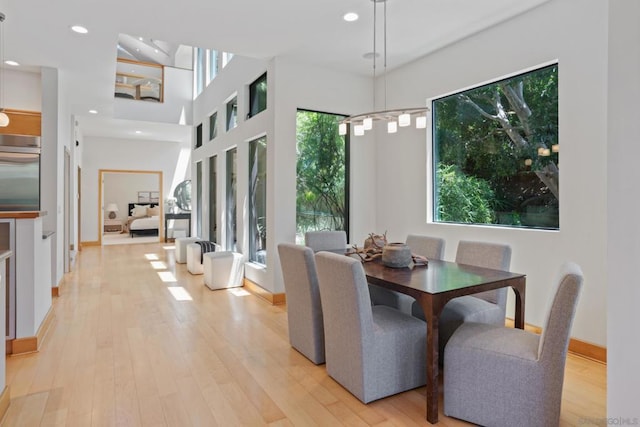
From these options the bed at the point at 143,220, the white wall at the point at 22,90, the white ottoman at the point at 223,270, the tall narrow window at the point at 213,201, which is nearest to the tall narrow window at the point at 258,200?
the white ottoman at the point at 223,270

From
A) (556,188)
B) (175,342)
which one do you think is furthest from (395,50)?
(175,342)

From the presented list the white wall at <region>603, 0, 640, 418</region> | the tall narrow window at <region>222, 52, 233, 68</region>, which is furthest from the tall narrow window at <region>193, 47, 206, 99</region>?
the white wall at <region>603, 0, 640, 418</region>

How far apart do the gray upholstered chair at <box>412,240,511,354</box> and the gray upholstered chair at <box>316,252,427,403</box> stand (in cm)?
38

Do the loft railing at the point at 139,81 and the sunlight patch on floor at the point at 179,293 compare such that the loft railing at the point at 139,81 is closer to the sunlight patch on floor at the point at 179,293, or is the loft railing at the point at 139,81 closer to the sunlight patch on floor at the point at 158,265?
the sunlight patch on floor at the point at 158,265

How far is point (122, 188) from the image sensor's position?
14156 mm

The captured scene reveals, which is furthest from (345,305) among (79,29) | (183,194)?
(183,194)

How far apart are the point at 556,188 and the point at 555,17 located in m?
1.44

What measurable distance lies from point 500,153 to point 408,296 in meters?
1.80

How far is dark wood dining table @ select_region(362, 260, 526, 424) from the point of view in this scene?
6.74 feet

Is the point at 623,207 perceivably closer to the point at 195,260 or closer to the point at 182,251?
the point at 195,260

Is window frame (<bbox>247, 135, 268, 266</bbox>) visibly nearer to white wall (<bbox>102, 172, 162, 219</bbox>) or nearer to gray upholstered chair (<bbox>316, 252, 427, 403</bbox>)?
gray upholstered chair (<bbox>316, 252, 427, 403</bbox>)

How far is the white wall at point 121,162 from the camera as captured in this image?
390 inches

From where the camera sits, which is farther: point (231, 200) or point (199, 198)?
point (199, 198)

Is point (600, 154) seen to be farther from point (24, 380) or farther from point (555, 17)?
point (24, 380)
